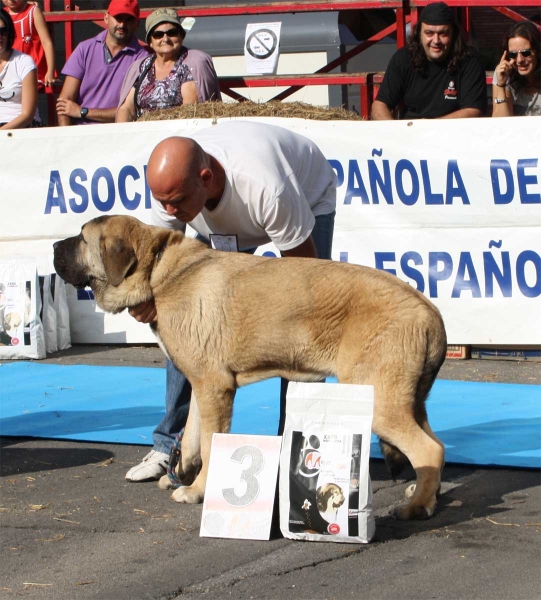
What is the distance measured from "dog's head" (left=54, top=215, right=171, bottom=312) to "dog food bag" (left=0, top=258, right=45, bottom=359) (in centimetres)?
426

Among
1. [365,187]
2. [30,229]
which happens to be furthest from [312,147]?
[30,229]

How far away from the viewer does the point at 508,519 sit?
4285mm

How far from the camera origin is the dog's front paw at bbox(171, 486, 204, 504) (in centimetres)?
460

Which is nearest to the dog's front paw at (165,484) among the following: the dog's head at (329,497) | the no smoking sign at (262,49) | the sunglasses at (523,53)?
the dog's head at (329,497)

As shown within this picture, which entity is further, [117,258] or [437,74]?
[437,74]

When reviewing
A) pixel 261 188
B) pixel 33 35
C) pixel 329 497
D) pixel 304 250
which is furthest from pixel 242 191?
pixel 33 35

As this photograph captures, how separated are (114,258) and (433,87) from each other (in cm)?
465

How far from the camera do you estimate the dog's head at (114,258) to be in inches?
175

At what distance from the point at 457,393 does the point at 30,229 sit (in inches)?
173

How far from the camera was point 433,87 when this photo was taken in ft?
27.0

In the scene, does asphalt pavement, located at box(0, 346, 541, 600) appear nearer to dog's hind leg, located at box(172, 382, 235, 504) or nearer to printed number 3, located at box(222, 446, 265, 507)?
printed number 3, located at box(222, 446, 265, 507)

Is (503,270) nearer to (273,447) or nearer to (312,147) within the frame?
(312,147)

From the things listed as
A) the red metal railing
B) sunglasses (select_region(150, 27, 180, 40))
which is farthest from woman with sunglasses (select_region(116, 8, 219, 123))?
the red metal railing

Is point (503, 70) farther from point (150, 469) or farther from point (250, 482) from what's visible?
point (250, 482)
